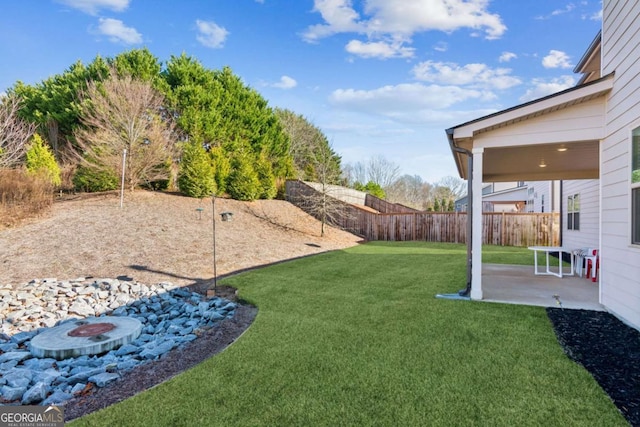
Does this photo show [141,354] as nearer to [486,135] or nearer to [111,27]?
[486,135]

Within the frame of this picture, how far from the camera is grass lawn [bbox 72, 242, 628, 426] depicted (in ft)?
7.43

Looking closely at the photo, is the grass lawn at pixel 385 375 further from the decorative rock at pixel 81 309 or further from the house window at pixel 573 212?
the house window at pixel 573 212

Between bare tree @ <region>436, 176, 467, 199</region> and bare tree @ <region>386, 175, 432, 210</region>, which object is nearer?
bare tree @ <region>386, 175, 432, 210</region>

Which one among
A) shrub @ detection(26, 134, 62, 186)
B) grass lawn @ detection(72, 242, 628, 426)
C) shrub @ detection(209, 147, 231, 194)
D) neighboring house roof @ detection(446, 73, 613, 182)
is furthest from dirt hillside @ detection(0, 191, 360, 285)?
neighboring house roof @ detection(446, 73, 613, 182)

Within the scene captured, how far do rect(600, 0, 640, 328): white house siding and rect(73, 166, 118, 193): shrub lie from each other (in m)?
15.0

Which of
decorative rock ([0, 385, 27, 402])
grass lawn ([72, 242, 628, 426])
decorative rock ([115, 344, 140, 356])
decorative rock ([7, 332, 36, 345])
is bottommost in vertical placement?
decorative rock ([7, 332, 36, 345])

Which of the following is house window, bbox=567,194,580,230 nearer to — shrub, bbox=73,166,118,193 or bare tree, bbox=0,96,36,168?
shrub, bbox=73,166,118,193

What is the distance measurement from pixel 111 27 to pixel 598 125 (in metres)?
13.7

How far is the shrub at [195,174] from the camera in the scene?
45.9 feet

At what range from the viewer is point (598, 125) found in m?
4.59

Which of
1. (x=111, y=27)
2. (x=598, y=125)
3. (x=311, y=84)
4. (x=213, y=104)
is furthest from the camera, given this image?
(x=213, y=104)

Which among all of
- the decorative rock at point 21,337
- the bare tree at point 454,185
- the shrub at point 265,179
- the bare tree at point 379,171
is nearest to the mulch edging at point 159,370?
the decorative rock at point 21,337

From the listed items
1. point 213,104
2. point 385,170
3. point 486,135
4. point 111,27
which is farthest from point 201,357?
point 385,170

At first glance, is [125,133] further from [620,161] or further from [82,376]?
[620,161]
